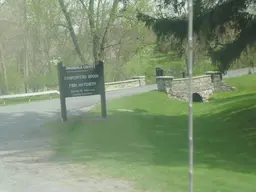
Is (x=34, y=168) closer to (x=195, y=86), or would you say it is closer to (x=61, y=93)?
(x=61, y=93)

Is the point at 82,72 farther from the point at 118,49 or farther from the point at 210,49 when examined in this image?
the point at 118,49

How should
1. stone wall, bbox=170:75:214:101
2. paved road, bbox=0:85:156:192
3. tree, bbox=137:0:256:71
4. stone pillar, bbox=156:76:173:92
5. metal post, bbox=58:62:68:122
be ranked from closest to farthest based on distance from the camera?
paved road, bbox=0:85:156:192
tree, bbox=137:0:256:71
metal post, bbox=58:62:68:122
stone pillar, bbox=156:76:173:92
stone wall, bbox=170:75:214:101

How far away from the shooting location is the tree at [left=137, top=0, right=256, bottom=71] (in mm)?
14064

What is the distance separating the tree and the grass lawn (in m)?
2.50

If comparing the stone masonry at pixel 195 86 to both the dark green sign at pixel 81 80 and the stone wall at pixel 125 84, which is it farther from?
the dark green sign at pixel 81 80

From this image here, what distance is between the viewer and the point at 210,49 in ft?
51.7

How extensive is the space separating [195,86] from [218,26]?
728 inches

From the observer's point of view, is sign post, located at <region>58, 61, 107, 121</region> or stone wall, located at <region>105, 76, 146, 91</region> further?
stone wall, located at <region>105, 76, 146, 91</region>

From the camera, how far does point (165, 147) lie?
1216 centimetres

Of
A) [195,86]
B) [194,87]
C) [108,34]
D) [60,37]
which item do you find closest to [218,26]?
[194,87]

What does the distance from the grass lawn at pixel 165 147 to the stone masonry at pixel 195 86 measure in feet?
26.0

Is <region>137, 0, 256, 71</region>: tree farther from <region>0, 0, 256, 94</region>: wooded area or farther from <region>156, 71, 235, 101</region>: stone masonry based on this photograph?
<region>156, 71, 235, 101</region>: stone masonry

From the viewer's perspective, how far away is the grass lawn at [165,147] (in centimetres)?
815

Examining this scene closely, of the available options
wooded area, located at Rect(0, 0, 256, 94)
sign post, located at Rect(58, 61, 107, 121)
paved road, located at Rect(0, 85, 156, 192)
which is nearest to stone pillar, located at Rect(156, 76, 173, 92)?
wooded area, located at Rect(0, 0, 256, 94)
